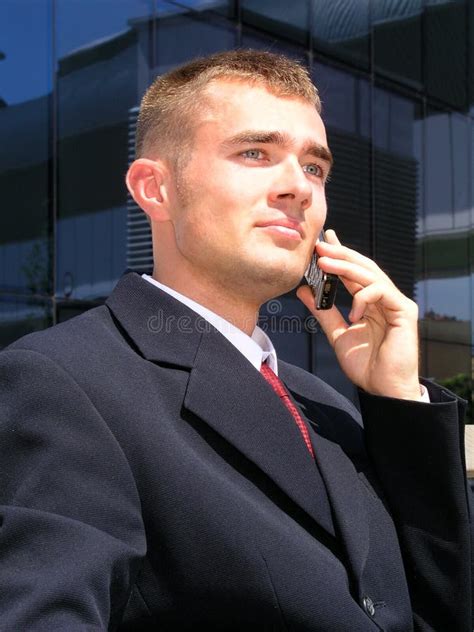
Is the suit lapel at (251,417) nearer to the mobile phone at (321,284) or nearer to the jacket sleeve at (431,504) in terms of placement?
the jacket sleeve at (431,504)

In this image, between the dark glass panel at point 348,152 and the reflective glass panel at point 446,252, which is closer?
the dark glass panel at point 348,152

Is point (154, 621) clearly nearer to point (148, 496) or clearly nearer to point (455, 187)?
point (148, 496)

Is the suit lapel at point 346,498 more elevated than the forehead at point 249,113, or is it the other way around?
the forehead at point 249,113

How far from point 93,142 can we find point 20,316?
1.92 m

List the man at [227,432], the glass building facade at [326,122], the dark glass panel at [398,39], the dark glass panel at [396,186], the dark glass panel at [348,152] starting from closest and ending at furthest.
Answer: the man at [227,432] → the glass building facade at [326,122] → the dark glass panel at [348,152] → the dark glass panel at [396,186] → the dark glass panel at [398,39]

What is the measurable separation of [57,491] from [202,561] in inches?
14.3

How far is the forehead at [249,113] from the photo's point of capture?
7.77 feet

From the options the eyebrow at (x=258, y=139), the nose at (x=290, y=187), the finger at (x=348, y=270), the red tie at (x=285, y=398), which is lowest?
the red tie at (x=285, y=398)

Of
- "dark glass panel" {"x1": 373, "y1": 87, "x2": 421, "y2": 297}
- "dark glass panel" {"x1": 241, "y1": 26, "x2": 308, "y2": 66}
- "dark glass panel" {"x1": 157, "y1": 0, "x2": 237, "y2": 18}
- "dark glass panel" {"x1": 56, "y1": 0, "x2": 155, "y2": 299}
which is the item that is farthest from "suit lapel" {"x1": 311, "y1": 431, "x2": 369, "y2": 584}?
"dark glass panel" {"x1": 373, "y1": 87, "x2": 421, "y2": 297}

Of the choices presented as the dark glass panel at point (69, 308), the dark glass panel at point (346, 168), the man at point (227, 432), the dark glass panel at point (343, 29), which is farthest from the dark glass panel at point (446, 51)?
the man at point (227, 432)

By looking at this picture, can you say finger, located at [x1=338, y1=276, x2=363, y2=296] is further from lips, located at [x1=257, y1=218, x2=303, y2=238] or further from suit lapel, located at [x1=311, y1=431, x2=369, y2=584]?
suit lapel, located at [x1=311, y1=431, x2=369, y2=584]

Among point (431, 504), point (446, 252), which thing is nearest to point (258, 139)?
point (431, 504)

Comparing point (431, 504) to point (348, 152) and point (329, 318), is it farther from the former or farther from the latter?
point (348, 152)

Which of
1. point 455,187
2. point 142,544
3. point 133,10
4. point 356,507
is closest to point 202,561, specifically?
point 142,544
